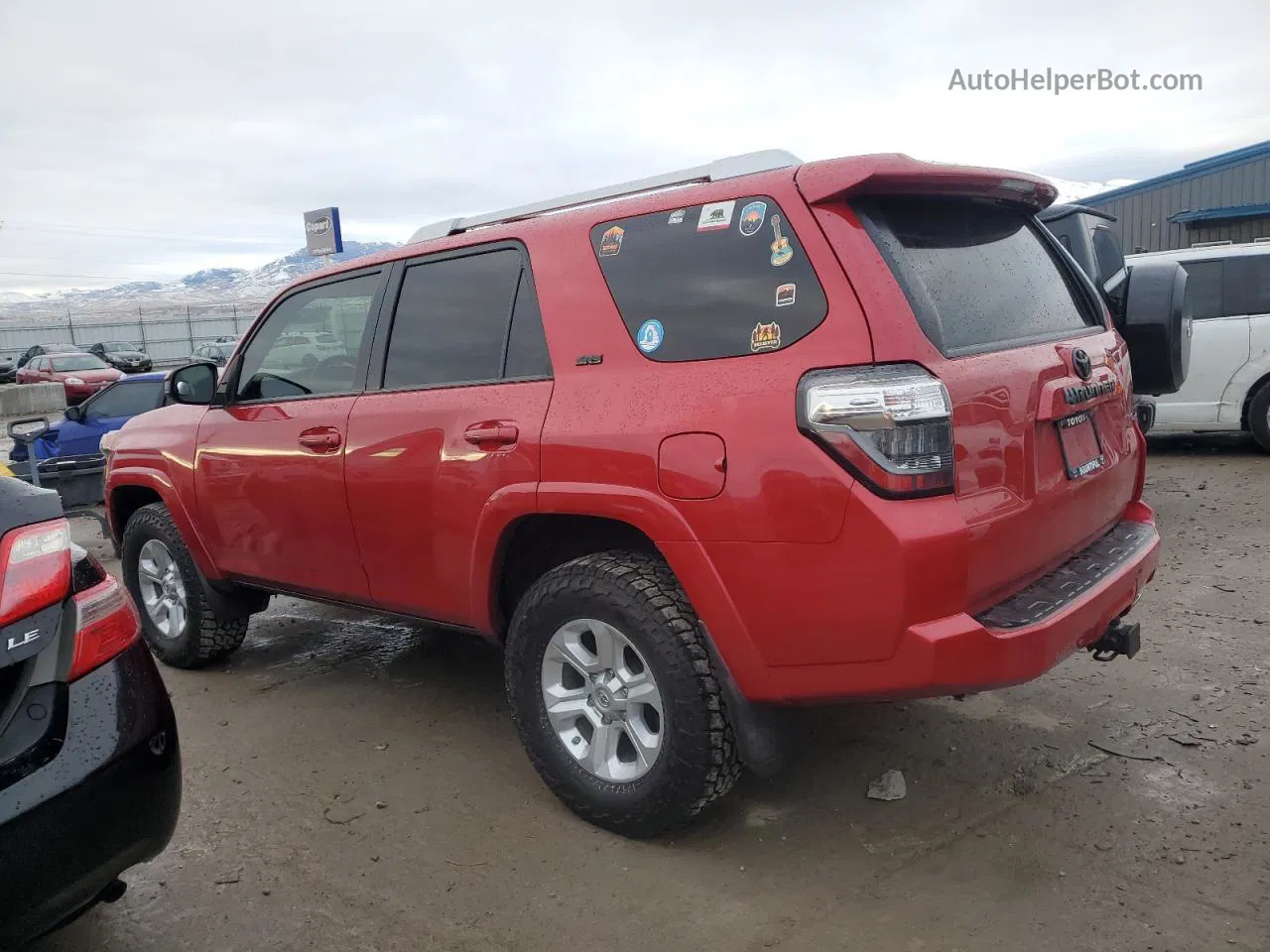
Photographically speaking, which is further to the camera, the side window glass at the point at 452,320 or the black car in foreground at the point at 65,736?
the side window glass at the point at 452,320

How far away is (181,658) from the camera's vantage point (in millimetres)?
4738

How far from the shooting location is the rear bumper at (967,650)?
92.7 inches

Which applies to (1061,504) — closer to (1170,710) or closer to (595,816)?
(1170,710)

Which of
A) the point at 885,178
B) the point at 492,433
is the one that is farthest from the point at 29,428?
the point at 885,178

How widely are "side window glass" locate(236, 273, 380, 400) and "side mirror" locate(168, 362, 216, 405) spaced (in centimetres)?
19

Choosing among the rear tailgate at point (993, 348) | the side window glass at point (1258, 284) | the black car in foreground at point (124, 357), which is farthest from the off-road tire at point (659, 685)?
the black car in foreground at point (124, 357)

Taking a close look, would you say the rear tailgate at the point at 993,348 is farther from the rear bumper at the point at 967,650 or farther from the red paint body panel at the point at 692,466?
the red paint body panel at the point at 692,466

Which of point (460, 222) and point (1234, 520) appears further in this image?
point (1234, 520)

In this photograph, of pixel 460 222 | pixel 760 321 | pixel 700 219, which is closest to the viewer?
pixel 760 321

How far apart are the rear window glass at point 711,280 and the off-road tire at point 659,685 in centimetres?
67

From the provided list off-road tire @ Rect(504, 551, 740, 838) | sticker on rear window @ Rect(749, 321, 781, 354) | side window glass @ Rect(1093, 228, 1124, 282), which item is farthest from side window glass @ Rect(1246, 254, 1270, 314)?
off-road tire @ Rect(504, 551, 740, 838)

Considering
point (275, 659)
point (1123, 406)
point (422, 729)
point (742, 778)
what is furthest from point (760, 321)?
point (275, 659)

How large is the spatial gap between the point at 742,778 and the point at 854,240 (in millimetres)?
1866

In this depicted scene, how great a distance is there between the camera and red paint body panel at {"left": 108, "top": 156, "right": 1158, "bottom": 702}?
7.80ft
